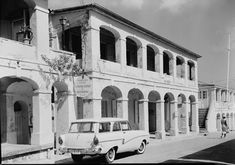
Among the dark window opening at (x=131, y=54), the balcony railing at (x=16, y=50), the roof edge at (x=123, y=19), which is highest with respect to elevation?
the roof edge at (x=123, y=19)

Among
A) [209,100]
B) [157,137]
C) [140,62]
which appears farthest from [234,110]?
[140,62]

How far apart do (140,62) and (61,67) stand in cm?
722

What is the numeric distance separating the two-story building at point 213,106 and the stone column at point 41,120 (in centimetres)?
2310

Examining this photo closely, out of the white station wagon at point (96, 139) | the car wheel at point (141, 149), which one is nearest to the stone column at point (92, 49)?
the white station wagon at point (96, 139)

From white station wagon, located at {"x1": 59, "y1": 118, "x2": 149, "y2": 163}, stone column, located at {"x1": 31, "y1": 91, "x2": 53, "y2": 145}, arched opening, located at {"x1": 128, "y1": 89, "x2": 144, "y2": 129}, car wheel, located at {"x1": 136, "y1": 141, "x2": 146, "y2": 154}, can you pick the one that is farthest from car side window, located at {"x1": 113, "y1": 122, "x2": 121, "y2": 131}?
arched opening, located at {"x1": 128, "y1": 89, "x2": 144, "y2": 129}

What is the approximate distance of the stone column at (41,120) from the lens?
13.9 meters

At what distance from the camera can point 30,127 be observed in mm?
16797

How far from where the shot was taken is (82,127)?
12156mm

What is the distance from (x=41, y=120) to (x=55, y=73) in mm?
2303

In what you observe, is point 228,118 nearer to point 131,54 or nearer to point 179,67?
point 179,67

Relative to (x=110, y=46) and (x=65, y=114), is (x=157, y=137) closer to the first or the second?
(x=110, y=46)

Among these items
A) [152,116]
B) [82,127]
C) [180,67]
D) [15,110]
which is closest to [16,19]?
[15,110]

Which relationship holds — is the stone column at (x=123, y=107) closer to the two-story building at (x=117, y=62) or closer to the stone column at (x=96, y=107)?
the two-story building at (x=117, y=62)

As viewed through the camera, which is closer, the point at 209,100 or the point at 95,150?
the point at 95,150
